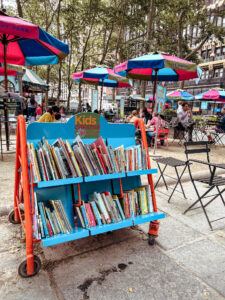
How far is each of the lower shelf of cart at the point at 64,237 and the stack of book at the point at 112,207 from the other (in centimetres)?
10

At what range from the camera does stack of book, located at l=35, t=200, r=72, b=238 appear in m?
2.00

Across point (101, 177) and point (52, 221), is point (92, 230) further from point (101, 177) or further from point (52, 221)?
point (101, 177)

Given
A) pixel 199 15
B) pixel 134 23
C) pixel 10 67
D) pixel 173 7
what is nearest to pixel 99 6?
pixel 134 23

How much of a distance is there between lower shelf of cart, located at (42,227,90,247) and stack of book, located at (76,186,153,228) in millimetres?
99

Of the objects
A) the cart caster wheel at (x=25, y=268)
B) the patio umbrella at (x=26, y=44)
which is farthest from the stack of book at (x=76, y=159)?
the patio umbrella at (x=26, y=44)

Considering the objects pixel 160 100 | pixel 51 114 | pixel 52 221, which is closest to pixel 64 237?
pixel 52 221

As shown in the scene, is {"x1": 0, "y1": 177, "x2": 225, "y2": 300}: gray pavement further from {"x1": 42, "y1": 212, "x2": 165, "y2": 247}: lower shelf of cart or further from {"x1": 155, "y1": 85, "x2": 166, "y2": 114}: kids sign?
{"x1": 155, "y1": 85, "x2": 166, "y2": 114}: kids sign

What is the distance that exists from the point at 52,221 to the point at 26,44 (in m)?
5.97

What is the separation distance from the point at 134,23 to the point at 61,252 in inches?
867

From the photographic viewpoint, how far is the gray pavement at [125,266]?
1.87m

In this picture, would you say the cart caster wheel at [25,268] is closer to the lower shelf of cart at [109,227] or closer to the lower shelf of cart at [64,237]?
the lower shelf of cart at [64,237]

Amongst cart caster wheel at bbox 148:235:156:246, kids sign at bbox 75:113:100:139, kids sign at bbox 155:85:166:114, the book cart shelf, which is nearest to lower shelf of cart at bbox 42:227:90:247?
the book cart shelf

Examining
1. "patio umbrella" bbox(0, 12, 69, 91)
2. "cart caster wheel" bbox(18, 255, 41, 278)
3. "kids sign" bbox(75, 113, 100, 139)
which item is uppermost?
"patio umbrella" bbox(0, 12, 69, 91)

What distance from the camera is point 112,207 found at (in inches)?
93.0
